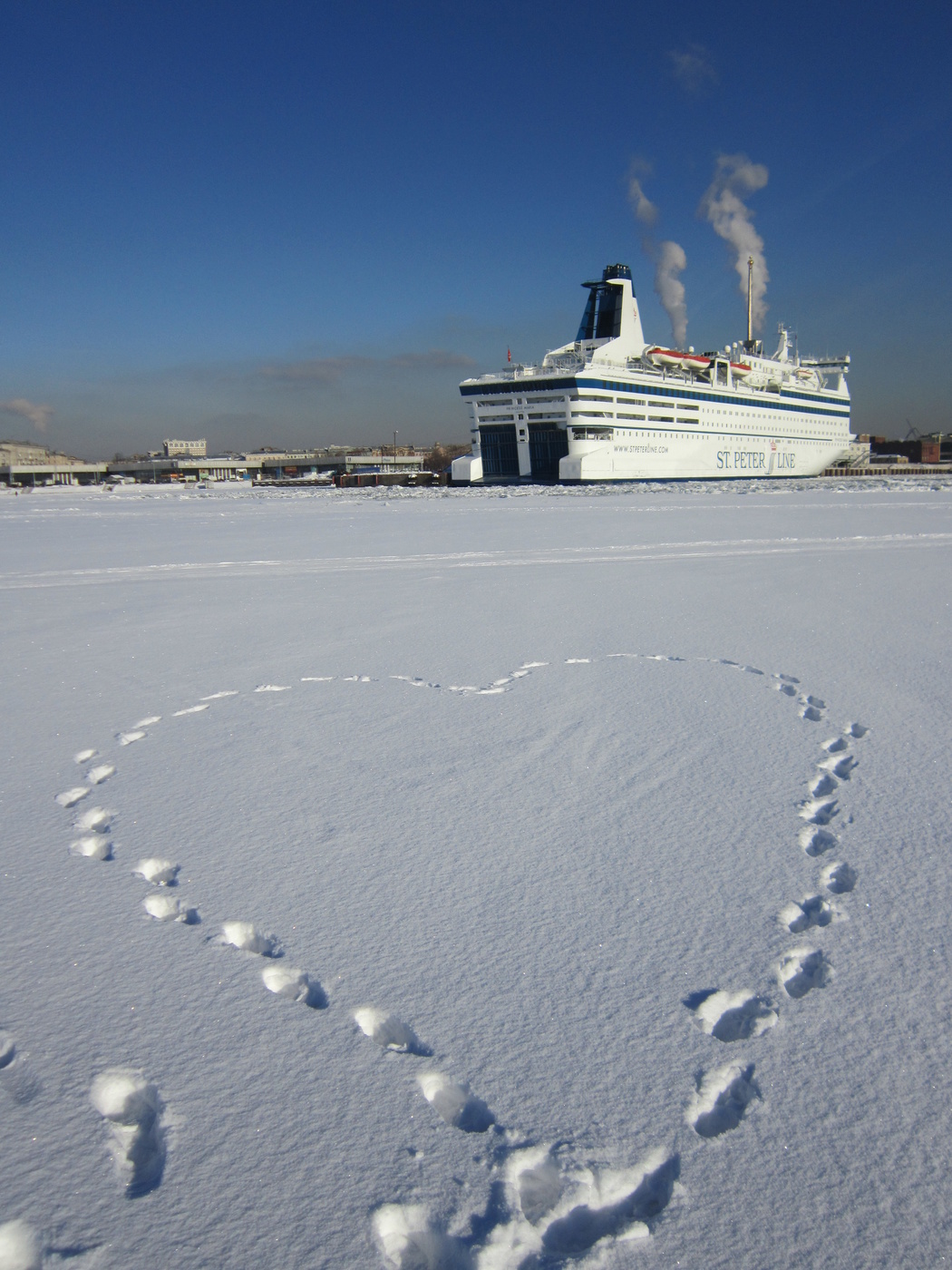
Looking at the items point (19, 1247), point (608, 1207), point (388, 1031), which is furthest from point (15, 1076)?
point (608, 1207)

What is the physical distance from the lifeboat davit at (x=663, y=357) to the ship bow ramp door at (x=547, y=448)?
10.1 m

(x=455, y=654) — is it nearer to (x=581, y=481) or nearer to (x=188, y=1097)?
(x=188, y=1097)

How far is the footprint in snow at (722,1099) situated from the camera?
4.99ft

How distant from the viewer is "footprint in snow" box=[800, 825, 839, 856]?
2.54 m

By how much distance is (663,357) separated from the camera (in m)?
48.3

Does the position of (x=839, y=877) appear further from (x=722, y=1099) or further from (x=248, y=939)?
(x=248, y=939)

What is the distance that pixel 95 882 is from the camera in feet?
7.94

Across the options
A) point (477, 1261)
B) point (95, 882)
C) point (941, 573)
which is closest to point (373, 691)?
point (95, 882)

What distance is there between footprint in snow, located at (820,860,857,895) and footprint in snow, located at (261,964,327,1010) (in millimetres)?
1553

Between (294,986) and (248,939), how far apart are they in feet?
0.85

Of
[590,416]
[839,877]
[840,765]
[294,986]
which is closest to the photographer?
[294,986]

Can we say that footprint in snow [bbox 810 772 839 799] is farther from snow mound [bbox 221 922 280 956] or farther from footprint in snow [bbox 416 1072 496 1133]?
snow mound [bbox 221 922 280 956]

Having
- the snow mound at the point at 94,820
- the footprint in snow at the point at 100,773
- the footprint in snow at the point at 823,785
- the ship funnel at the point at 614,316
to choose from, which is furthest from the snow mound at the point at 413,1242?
the ship funnel at the point at 614,316

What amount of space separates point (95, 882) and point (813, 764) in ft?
9.20
